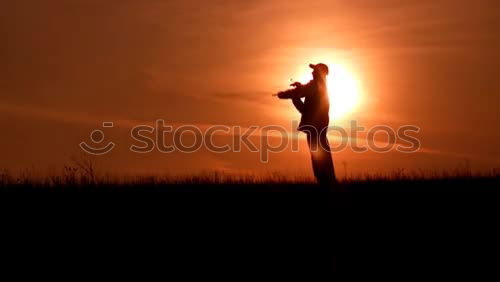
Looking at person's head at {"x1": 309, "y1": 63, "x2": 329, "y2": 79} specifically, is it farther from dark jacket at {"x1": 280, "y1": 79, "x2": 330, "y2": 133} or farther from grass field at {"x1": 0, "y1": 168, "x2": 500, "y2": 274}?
grass field at {"x1": 0, "y1": 168, "x2": 500, "y2": 274}

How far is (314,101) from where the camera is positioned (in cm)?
1202

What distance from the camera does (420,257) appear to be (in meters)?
9.45

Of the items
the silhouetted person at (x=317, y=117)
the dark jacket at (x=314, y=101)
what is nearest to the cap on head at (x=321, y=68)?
the silhouetted person at (x=317, y=117)

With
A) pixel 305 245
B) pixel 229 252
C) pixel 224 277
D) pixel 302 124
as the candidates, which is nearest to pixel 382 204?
pixel 302 124

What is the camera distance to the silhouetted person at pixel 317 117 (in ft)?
38.9

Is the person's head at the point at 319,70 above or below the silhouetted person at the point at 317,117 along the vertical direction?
above

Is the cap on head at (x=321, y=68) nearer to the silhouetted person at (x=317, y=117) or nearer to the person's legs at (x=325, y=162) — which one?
the silhouetted person at (x=317, y=117)

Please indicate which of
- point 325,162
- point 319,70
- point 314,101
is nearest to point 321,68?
point 319,70

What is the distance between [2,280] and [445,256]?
5.15m

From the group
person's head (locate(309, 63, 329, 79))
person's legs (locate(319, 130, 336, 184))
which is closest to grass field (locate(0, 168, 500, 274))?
person's legs (locate(319, 130, 336, 184))

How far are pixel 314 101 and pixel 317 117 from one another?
26 cm

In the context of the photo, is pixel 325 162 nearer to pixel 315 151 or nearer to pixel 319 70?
pixel 315 151

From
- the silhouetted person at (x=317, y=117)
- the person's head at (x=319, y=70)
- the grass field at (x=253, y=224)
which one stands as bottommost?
the grass field at (x=253, y=224)

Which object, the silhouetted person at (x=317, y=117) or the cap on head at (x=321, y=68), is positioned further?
the cap on head at (x=321, y=68)
